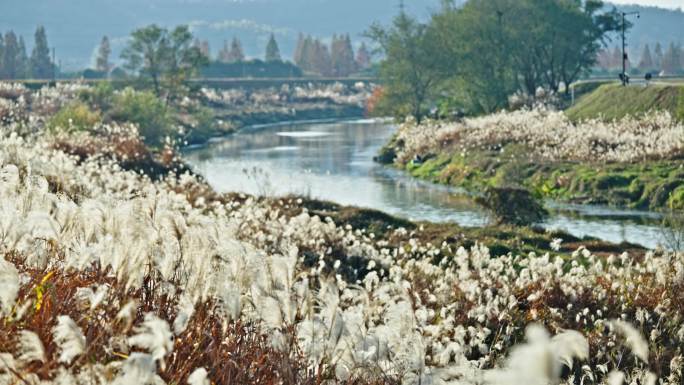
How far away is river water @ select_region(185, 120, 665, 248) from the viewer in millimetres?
30203

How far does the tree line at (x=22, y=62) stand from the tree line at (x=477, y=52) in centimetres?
7400

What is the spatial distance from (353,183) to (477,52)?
87.3ft

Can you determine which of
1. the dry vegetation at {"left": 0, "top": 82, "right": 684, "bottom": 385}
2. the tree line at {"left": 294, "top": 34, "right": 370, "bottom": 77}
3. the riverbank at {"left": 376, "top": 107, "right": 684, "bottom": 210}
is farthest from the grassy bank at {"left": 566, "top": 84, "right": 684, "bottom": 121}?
the tree line at {"left": 294, "top": 34, "right": 370, "bottom": 77}

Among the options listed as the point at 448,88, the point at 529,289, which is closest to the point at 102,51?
the point at 448,88

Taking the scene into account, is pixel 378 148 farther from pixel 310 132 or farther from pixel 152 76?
pixel 152 76

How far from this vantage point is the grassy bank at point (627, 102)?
48.9 m

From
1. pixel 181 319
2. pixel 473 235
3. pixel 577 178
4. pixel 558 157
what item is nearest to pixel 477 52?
pixel 558 157

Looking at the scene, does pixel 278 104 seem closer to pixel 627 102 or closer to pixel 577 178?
pixel 627 102

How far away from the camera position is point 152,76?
82.9m

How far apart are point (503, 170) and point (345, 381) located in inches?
1405

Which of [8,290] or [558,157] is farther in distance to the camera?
[558,157]

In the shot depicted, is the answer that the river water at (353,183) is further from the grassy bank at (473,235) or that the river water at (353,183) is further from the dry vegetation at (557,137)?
the dry vegetation at (557,137)

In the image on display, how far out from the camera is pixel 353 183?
137ft

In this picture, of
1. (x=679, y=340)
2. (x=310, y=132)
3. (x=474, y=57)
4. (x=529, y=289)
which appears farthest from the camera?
(x=310, y=132)
